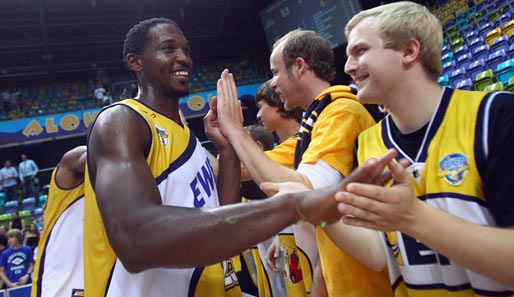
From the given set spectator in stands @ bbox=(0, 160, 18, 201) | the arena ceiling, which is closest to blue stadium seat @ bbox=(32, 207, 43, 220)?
spectator in stands @ bbox=(0, 160, 18, 201)

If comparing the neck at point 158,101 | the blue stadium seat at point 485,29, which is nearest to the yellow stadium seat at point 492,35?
the blue stadium seat at point 485,29

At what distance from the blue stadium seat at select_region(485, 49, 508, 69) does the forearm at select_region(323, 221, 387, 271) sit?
781cm

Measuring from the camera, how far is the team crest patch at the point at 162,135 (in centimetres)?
154

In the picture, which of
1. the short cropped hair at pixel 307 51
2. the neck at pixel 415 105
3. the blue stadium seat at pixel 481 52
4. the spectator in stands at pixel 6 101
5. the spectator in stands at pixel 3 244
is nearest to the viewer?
the neck at pixel 415 105

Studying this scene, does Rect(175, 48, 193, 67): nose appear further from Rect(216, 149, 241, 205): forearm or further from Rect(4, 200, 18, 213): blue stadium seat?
Rect(4, 200, 18, 213): blue stadium seat

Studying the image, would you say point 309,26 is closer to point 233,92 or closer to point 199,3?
point 199,3

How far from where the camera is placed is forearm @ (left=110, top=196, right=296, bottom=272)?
1008 millimetres

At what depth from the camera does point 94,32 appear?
653 inches

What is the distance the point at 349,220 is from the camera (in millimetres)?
1153

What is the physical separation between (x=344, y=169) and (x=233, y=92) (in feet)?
2.35

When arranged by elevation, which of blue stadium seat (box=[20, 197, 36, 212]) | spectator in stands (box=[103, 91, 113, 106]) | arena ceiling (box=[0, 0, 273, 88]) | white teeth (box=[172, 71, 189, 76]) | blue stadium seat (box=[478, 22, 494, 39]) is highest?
arena ceiling (box=[0, 0, 273, 88])

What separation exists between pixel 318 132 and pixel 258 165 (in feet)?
1.02

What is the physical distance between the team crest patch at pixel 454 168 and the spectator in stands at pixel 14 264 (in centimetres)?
739

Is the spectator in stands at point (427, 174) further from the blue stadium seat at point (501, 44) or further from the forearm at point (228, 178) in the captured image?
the blue stadium seat at point (501, 44)
